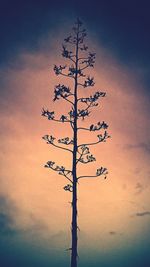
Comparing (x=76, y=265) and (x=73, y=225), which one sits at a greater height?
(x=73, y=225)

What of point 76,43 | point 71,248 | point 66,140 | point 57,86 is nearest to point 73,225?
point 71,248

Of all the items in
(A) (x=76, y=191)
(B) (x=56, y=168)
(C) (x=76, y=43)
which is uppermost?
(C) (x=76, y=43)

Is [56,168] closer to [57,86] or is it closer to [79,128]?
[79,128]

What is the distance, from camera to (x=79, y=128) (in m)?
19.9

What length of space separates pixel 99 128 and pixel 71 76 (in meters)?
3.58

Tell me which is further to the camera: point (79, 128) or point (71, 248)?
point (79, 128)

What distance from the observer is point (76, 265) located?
1744 cm

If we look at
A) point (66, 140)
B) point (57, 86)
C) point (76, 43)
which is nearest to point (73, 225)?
point (66, 140)

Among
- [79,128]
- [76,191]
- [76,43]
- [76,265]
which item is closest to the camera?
[76,265]

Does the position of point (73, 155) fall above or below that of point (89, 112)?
below

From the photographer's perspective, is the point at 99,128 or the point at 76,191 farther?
the point at 99,128

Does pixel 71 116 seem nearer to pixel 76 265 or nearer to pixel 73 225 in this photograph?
pixel 73 225

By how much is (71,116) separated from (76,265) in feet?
25.7

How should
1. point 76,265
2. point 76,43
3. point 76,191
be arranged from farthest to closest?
1. point 76,43
2. point 76,191
3. point 76,265
